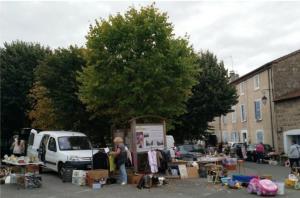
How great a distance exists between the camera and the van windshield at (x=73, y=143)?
19792mm

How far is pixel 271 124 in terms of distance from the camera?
3838 cm

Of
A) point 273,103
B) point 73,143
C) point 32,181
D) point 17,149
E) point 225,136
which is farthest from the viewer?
Answer: point 225,136

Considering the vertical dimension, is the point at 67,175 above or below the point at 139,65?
below

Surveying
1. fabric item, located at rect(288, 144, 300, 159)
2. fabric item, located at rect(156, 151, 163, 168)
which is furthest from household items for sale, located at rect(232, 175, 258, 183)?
fabric item, located at rect(288, 144, 300, 159)

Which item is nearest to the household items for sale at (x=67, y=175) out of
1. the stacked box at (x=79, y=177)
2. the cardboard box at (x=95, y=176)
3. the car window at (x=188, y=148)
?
the stacked box at (x=79, y=177)

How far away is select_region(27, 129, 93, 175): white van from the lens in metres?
18.7

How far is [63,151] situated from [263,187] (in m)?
8.64

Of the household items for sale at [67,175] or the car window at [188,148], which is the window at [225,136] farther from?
the household items for sale at [67,175]

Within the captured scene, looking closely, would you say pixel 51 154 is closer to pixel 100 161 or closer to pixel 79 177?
pixel 100 161

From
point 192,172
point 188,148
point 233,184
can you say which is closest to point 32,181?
point 192,172

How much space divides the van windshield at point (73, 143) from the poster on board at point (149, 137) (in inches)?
93.1

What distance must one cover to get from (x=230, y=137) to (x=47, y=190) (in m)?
38.5

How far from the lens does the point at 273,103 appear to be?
124ft

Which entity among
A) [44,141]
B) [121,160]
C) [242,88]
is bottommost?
[121,160]
